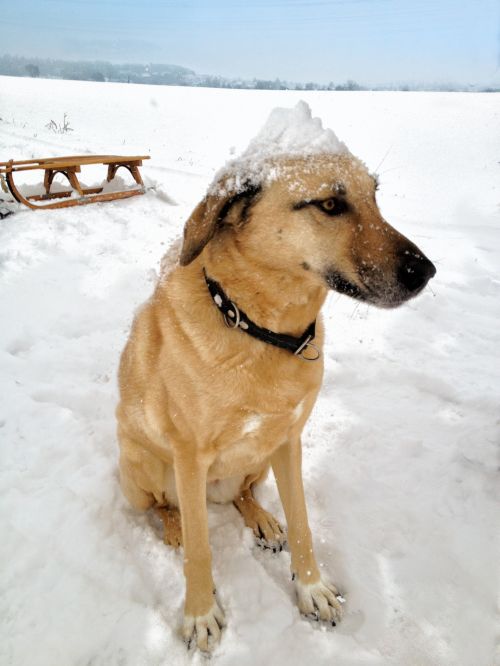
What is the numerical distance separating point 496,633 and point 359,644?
0.55 metres

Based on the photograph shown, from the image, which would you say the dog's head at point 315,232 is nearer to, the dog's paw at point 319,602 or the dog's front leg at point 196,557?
the dog's front leg at point 196,557

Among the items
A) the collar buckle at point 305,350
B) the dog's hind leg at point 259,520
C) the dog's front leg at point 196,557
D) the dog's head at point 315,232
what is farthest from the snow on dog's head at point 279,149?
the dog's hind leg at point 259,520

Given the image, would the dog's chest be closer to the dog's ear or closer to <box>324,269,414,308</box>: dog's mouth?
<box>324,269,414,308</box>: dog's mouth

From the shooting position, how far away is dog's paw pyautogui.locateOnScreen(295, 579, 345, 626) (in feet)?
5.79

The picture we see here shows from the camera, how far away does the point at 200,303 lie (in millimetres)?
1622

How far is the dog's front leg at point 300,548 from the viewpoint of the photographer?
5.83 ft

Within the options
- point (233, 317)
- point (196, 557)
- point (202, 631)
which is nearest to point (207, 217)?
point (233, 317)

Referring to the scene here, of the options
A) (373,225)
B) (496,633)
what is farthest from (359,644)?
(373,225)

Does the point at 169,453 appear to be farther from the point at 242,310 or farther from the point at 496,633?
the point at 496,633

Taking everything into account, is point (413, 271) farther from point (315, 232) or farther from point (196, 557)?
point (196, 557)

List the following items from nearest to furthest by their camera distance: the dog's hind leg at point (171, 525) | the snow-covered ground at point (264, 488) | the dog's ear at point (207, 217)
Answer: the dog's ear at point (207, 217) < the snow-covered ground at point (264, 488) < the dog's hind leg at point (171, 525)

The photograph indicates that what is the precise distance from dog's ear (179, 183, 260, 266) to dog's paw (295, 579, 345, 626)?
148cm


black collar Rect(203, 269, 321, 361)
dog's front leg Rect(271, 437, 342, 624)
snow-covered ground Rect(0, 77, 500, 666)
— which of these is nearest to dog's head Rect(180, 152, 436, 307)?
black collar Rect(203, 269, 321, 361)

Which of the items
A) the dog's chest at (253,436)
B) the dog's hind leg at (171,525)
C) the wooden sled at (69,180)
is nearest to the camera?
the dog's chest at (253,436)
